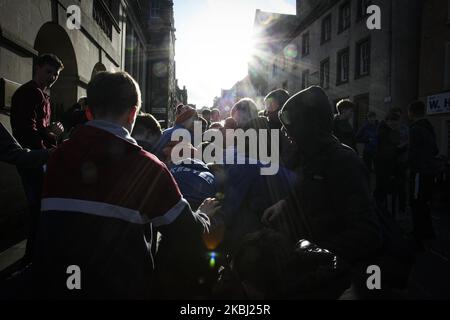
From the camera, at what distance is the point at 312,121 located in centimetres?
211

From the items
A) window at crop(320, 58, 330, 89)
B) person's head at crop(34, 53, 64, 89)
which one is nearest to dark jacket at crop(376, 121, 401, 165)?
person's head at crop(34, 53, 64, 89)

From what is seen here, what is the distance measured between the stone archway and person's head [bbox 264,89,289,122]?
18.5 ft

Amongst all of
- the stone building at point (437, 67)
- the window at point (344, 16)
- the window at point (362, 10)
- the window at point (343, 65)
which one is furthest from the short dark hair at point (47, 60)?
the window at point (344, 16)

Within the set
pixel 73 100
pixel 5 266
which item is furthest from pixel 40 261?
pixel 73 100

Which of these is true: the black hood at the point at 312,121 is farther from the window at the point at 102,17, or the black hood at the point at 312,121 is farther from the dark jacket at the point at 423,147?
the window at the point at 102,17

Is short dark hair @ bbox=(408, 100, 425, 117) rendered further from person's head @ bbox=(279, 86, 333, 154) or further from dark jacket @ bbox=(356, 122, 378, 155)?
person's head @ bbox=(279, 86, 333, 154)

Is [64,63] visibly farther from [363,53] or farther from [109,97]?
[363,53]

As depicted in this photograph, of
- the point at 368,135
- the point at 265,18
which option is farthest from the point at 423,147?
the point at 265,18

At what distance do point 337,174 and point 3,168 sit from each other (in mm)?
5235

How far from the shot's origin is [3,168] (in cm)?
529

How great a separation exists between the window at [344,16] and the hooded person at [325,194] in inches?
835

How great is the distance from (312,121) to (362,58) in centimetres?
1959

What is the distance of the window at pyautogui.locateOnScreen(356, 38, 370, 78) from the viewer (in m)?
18.9

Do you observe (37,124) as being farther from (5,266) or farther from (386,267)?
(386,267)
